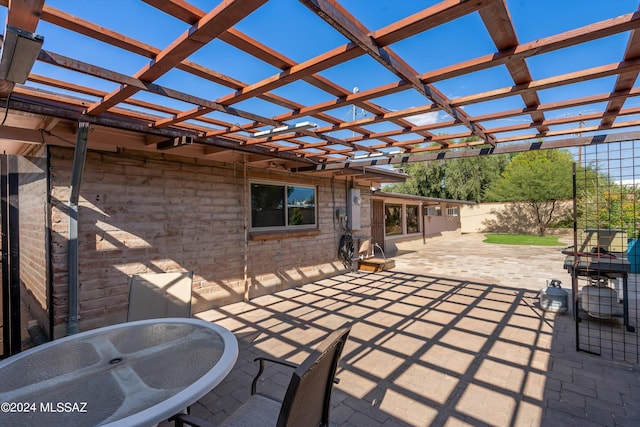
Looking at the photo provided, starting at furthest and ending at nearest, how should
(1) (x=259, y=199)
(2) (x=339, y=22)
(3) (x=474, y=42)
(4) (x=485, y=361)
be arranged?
1. (1) (x=259, y=199)
2. (4) (x=485, y=361)
3. (3) (x=474, y=42)
4. (2) (x=339, y=22)

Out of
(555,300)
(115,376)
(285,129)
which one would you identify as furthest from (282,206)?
(555,300)

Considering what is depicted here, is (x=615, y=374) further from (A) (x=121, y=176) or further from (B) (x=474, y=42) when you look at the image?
(A) (x=121, y=176)

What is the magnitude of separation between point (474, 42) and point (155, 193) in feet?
13.5

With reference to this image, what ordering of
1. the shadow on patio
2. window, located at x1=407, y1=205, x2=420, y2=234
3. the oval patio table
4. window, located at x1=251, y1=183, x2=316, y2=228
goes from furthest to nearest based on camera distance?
window, located at x1=407, y1=205, x2=420, y2=234 < window, located at x1=251, y1=183, x2=316, y2=228 < the shadow on patio < the oval patio table

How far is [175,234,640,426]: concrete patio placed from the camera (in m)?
2.33

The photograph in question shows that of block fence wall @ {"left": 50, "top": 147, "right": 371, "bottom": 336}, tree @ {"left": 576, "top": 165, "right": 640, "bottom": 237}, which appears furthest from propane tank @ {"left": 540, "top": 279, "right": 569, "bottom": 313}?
block fence wall @ {"left": 50, "top": 147, "right": 371, "bottom": 336}

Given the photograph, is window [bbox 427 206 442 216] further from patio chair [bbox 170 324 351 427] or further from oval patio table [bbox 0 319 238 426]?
patio chair [bbox 170 324 351 427]

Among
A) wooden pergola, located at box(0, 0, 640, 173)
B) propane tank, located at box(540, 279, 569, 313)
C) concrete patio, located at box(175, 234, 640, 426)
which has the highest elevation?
wooden pergola, located at box(0, 0, 640, 173)

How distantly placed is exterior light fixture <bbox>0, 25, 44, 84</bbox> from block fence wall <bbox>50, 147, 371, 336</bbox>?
2.06 m

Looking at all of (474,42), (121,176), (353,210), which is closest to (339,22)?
(474,42)

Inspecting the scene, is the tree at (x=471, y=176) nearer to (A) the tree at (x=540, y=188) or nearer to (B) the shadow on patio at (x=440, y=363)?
(A) the tree at (x=540, y=188)

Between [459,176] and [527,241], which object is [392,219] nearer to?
[527,241]

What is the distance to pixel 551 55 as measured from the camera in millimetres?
2248

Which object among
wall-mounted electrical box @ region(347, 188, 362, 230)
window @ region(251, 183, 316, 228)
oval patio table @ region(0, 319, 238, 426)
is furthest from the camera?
wall-mounted electrical box @ region(347, 188, 362, 230)
